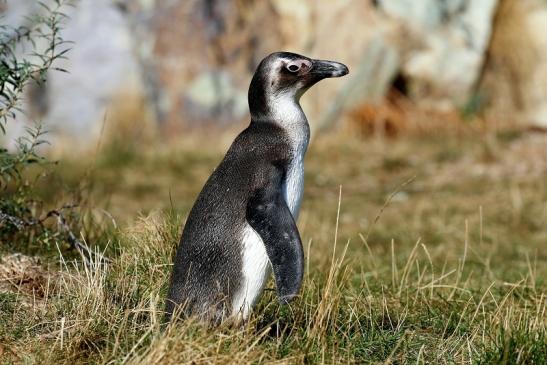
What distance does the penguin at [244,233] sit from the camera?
3623 millimetres

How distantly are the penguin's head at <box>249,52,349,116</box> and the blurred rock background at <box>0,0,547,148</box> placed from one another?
23.1 feet

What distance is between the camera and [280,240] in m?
3.62

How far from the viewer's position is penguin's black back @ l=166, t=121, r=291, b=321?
374 centimetres

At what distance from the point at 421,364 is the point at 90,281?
1.24m

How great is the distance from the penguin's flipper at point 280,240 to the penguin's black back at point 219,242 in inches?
4.1

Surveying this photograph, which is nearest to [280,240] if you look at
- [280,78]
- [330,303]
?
[330,303]

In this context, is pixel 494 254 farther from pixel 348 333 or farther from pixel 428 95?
pixel 428 95

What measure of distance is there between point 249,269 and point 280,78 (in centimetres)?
75

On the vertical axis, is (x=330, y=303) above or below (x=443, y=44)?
below

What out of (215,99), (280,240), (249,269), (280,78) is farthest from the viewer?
(215,99)

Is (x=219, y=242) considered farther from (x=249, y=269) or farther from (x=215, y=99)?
(x=215, y=99)

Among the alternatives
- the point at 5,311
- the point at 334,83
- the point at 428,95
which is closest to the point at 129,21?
the point at 334,83

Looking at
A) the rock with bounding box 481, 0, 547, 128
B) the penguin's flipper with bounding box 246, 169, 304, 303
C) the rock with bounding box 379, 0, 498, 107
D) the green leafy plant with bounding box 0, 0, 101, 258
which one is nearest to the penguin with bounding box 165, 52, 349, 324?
the penguin's flipper with bounding box 246, 169, 304, 303

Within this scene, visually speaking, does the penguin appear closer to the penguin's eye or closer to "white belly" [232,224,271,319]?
"white belly" [232,224,271,319]
